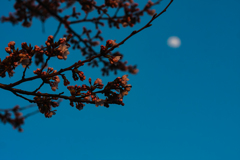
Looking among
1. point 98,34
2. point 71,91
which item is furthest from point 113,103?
point 98,34

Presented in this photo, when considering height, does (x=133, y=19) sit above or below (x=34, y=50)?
above

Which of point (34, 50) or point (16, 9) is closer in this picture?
point (34, 50)

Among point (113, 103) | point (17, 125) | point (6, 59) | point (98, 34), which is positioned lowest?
point (17, 125)

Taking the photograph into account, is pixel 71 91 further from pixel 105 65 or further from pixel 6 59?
pixel 105 65

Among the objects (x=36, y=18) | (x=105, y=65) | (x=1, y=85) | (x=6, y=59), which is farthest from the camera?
(x=105, y=65)

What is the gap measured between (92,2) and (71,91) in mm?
1696

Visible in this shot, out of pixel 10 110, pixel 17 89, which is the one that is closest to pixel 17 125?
pixel 10 110

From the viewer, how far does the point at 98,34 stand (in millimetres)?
4629

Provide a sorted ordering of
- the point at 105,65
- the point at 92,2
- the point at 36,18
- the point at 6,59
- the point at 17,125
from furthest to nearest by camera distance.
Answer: the point at 105,65 → the point at 92,2 → the point at 36,18 → the point at 6,59 → the point at 17,125

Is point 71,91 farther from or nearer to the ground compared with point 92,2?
nearer to the ground

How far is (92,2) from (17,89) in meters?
1.94

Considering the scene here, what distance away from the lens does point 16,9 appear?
357 centimetres

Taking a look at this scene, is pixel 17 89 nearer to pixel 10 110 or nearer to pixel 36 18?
pixel 10 110

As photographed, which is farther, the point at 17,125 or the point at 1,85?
the point at 1,85
